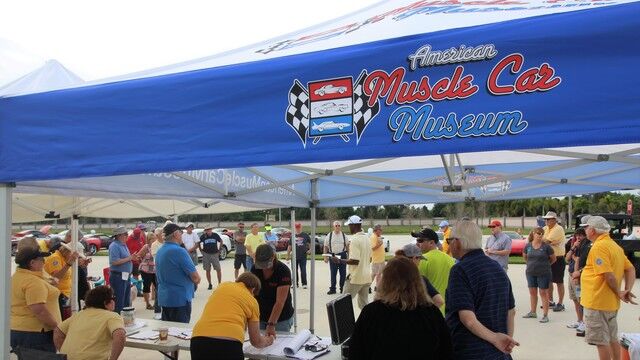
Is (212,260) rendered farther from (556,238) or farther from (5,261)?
(5,261)

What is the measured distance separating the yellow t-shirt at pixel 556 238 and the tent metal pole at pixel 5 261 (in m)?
7.21

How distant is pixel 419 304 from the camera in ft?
8.45

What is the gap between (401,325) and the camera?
2.53 metres

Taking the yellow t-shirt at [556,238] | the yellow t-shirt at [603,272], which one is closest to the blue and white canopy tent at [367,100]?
the yellow t-shirt at [603,272]

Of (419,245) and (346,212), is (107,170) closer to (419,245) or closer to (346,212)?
(419,245)

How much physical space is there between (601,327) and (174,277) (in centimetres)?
416

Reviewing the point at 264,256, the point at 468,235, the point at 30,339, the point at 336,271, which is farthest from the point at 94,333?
the point at 336,271

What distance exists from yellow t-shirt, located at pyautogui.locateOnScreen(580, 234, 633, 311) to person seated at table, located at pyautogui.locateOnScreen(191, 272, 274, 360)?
130 inches

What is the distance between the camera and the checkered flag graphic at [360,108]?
8.39ft

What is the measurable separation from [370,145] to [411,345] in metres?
0.98

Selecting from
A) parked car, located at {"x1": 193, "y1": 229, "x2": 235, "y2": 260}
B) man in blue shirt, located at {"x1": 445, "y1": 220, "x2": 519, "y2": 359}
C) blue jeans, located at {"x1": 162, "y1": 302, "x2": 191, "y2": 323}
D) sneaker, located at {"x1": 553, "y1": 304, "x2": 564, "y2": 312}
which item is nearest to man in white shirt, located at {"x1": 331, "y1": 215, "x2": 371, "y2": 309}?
blue jeans, located at {"x1": 162, "y1": 302, "x2": 191, "y2": 323}

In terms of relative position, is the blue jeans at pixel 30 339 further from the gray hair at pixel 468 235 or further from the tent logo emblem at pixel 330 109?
the gray hair at pixel 468 235

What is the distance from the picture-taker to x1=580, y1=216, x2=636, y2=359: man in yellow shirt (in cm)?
483

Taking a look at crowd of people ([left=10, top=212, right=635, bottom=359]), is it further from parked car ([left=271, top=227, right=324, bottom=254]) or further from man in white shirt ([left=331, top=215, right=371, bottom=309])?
parked car ([left=271, top=227, right=324, bottom=254])
